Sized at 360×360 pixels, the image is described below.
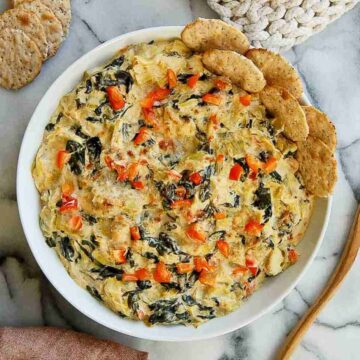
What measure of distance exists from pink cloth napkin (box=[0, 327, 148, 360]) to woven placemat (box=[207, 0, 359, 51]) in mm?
1503

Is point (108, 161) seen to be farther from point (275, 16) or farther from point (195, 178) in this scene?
point (275, 16)

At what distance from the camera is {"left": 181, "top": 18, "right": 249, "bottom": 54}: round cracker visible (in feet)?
9.04

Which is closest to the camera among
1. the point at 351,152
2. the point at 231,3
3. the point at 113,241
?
the point at 113,241

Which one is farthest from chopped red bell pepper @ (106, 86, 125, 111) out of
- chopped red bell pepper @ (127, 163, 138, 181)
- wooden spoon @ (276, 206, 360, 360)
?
wooden spoon @ (276, 206, 360, 360)

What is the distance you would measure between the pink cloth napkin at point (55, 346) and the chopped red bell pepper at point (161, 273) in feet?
1.73

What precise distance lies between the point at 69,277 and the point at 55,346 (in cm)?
41

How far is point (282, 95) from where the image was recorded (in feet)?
9.21

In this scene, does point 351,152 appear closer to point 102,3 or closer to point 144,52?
point 144,52

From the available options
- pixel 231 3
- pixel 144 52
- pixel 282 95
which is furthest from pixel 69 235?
pixel 231 3

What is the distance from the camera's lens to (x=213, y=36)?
2795mm

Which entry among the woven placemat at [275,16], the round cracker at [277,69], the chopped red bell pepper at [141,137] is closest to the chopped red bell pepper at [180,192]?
the chopped red bell pepper at [141,137]

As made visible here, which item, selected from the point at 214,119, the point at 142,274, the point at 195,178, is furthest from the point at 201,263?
the point at 214,119

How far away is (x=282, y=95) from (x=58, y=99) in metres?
0.90

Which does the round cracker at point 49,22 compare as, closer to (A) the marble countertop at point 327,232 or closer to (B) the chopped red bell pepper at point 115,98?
(A) the marble countertop at point 327,232
